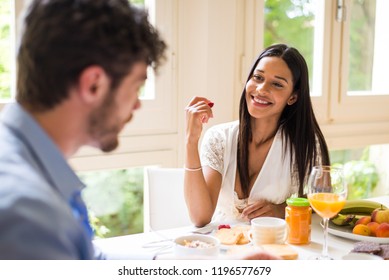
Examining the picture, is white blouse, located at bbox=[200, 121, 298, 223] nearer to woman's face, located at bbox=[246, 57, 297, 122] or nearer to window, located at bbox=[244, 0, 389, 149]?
woman's face, located at bbox=[246, 57, 297, 122]

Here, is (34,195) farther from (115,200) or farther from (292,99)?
(115,200)

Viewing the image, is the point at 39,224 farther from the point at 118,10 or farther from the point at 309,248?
the point at 309,248

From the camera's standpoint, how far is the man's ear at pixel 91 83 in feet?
2.28

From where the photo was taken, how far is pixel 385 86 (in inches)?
126

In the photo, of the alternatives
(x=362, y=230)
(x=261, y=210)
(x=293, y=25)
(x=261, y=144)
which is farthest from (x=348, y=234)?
(x=293, y=25)

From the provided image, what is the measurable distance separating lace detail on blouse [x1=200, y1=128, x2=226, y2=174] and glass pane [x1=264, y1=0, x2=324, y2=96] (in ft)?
3.48

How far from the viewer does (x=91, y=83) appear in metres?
0.70

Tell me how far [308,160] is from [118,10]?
1266mm

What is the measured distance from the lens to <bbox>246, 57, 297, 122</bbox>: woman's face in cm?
181

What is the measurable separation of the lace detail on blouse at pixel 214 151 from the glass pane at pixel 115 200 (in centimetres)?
81

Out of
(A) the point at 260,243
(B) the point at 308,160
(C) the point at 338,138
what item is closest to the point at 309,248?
(A) the point at 260,243

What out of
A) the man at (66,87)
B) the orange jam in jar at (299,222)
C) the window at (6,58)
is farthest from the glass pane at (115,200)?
the man at (66,87)

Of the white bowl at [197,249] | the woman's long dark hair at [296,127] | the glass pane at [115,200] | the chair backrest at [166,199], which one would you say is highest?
the woman's long dark hair at [296,127]

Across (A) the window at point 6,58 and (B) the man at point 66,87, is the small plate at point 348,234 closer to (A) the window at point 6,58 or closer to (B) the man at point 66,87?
(B) the man at point 66,87
